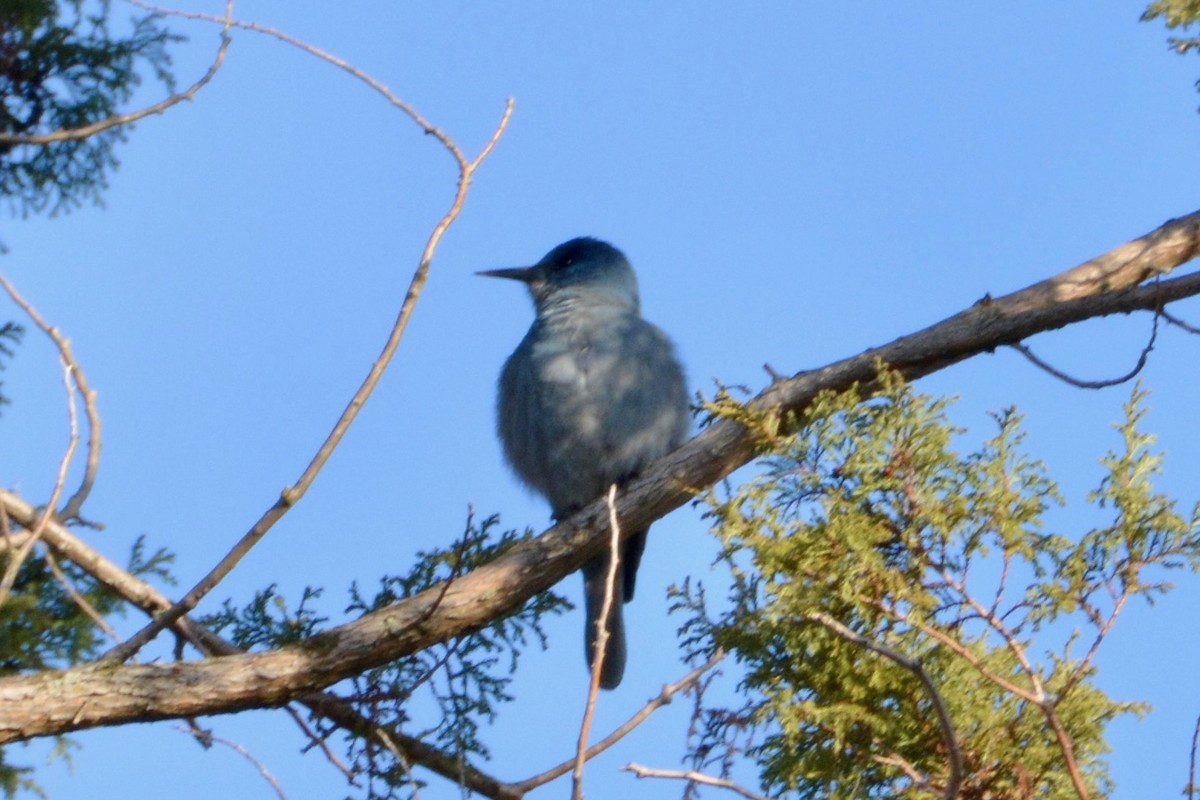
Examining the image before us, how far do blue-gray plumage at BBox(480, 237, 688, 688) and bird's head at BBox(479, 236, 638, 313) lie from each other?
0.44 feet

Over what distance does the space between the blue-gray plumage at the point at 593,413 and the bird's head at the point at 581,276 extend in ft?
0.44

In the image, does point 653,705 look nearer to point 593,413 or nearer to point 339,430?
point 339,430

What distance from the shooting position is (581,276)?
6.23m

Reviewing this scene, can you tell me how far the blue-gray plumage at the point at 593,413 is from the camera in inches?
215

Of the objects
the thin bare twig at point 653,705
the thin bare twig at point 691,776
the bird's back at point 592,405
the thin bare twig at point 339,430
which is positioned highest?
the bird's back at point 592,405

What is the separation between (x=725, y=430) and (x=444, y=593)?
3.11ft

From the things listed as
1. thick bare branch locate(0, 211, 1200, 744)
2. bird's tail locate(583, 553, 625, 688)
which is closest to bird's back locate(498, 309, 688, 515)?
bird's tail locate(583, 553, 625, 688)

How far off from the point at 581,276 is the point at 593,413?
97 cm

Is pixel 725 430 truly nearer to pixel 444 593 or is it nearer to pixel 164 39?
pixel 444 593

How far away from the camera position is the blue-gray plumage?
5.45 meters

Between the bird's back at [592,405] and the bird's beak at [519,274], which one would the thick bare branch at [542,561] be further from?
the bird's beak at [519,274]

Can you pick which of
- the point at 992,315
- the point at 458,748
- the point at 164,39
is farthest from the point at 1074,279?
the point at 164,39

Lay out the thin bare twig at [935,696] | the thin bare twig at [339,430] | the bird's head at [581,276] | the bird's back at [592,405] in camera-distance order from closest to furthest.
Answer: the thin bare twig at [935,696] < the thin bare twig at [339,430] < the bird's back at [592,405] < the bird's head at [581,276]

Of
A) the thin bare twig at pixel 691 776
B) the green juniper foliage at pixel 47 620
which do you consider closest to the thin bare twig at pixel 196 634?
the green juniper foliage at pixel 47 620
